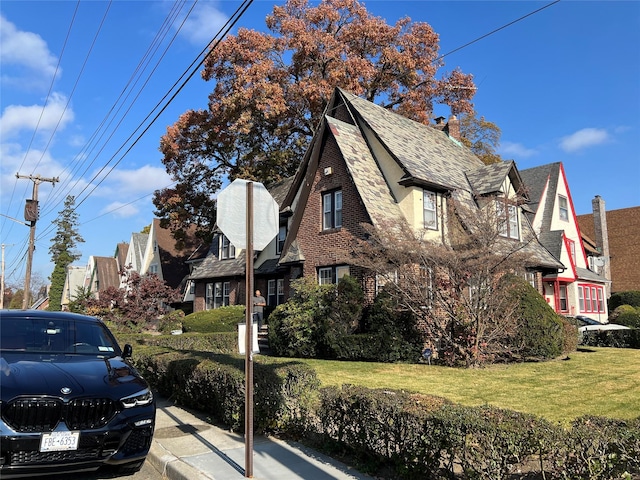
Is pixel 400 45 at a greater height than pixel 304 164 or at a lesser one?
greater

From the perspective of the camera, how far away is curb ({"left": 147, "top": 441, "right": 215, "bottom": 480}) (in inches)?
211

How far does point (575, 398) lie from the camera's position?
9.53 meters

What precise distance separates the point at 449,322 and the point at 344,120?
11.6m

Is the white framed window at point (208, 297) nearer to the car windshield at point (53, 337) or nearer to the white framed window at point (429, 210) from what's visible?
the white framed window at point (429, 210)

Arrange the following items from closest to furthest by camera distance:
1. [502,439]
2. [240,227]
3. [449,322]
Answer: [502,439]
[240,227]
[449,322]

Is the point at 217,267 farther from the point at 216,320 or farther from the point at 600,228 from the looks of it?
the point at 600,228

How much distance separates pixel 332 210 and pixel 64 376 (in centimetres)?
1498

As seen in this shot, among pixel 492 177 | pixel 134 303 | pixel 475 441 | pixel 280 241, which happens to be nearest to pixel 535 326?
pixel 492 177

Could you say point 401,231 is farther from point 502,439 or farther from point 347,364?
point 502,439

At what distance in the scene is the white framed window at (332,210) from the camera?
762 inches

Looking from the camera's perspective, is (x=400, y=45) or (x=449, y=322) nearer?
(x=449, y=322)

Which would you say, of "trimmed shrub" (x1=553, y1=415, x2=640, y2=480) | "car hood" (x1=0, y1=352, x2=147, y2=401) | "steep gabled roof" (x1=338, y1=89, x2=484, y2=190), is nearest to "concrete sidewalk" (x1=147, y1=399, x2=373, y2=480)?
"car hood" (x1=0, y1=352, x2=147, y2=401)

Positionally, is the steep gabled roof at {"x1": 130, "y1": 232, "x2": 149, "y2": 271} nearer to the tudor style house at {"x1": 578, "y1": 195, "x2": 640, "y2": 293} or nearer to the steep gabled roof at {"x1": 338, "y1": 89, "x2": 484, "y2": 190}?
the steep gabled roof at {"x1": 338, "y1": 89, "x2": 484, "y2": 190}

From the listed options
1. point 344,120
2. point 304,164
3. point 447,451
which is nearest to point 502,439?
point 447,451
